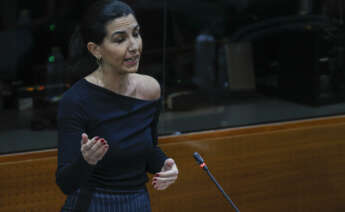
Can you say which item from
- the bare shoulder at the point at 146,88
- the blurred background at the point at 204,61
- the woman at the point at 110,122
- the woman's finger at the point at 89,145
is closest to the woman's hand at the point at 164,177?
the woman at the point at 110,122

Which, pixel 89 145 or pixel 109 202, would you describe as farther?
A: pixel 109 202

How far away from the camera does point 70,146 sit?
5.74 ft

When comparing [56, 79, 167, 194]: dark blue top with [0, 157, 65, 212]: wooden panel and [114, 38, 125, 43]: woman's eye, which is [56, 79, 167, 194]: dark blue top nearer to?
[114, 38, 125, 43]: woman's eye

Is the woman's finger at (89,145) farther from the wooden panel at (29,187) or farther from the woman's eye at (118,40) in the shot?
the wooden panel at (29,187)

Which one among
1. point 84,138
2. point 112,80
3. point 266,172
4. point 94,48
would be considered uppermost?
point 94,48

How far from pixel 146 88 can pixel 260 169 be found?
214 cm

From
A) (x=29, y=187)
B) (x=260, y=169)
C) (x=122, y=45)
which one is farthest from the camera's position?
(x=260, y=169)

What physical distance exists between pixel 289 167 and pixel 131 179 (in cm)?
235

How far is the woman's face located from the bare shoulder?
13cm

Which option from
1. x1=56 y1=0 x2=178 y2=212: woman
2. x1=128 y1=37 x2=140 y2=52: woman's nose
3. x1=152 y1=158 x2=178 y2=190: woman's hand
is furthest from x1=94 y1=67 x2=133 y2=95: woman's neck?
x1=152 y1=158 x2=178 y2=190: woman's hand

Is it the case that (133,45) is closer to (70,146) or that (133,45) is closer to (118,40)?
(118,40)

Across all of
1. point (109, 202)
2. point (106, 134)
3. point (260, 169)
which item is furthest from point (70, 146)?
point (260, 169)

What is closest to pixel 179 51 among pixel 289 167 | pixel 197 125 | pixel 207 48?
pixel 207 48

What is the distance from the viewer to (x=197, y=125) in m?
3.94
